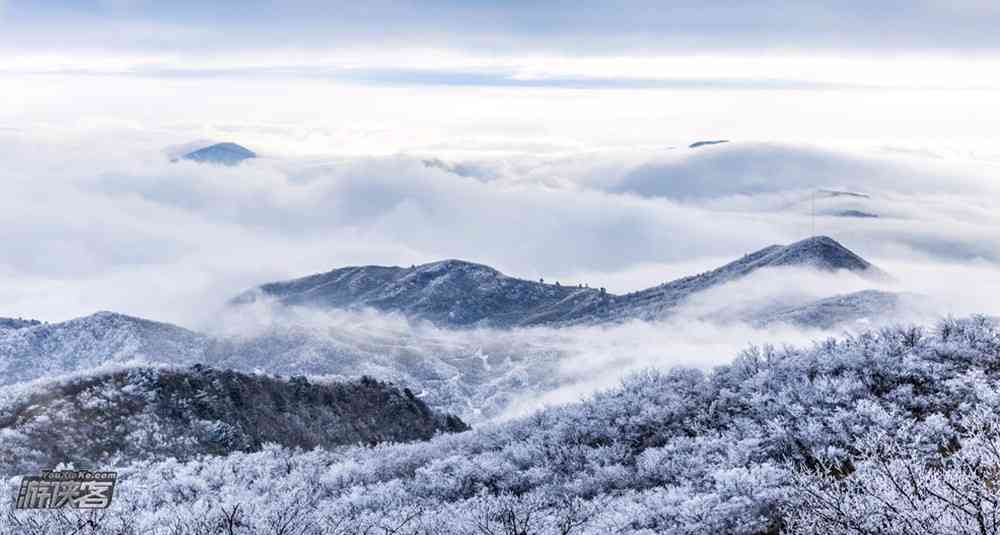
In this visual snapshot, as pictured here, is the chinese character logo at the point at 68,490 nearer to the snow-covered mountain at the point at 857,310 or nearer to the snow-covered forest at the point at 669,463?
the snow-covered forest at the point at 669,463

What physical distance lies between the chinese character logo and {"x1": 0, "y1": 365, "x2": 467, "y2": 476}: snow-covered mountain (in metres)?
47.8

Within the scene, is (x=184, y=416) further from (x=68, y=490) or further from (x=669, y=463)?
(x=68, y=490)

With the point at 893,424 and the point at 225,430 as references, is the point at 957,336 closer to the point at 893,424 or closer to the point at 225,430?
the point at 893,424

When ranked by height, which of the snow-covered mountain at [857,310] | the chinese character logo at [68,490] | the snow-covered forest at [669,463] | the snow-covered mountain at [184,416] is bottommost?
the snow-covered mountain at [857,310]

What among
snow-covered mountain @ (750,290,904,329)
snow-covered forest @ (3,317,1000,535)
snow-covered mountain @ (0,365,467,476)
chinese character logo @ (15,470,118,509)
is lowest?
snow-covered mountain @ (750,290,904,329)

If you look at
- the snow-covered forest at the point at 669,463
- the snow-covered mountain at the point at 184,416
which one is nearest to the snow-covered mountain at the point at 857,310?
the snow-covered mountain at the point at 184,416

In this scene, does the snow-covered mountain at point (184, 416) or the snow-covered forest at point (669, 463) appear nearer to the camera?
the snow-covered forest at point (669, 463)

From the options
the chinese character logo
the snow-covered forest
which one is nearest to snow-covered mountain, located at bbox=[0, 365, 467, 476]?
the snow-covered forest

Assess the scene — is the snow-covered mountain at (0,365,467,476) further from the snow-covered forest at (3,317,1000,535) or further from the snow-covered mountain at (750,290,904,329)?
the snow-covered mountain at (750,290,904,329)

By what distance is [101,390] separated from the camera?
3250 inches

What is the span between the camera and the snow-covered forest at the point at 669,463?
32.4 m

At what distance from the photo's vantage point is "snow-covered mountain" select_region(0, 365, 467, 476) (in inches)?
2896

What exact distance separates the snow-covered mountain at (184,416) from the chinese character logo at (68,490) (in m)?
47.8

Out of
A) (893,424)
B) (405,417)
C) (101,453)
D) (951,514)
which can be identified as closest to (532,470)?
(893,424)
